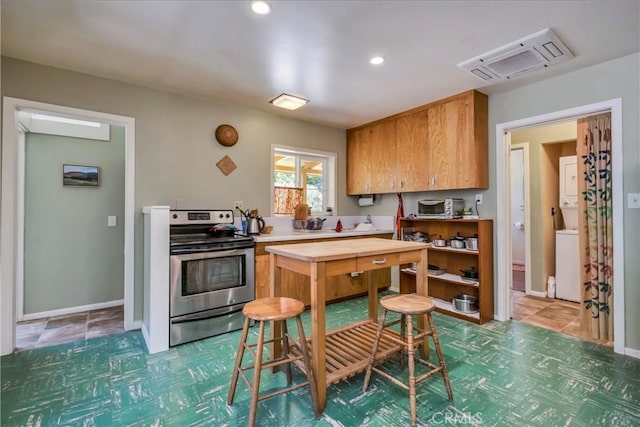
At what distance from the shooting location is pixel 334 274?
1.79 metres

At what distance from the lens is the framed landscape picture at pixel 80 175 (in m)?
3.40

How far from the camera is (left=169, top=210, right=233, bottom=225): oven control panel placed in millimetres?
3045

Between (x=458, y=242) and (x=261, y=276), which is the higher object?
(x=458, y=242)

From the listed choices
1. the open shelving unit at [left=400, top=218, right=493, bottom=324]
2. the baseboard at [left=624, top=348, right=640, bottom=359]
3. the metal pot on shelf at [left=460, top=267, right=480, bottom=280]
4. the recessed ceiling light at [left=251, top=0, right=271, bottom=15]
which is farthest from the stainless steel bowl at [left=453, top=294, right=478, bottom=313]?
the recessed ceiling light at [left=251, top=0, right=271, bottom=15]

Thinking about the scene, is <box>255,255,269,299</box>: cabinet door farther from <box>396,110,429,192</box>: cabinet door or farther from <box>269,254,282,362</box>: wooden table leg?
<box>396,110,429,192</box>: cabinet door

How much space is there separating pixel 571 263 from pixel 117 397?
4.94m

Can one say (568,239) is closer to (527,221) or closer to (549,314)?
(527,221)

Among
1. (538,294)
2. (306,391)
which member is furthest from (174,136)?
(538,294)

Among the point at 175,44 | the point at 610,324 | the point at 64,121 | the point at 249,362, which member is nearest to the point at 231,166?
the point at 175,44

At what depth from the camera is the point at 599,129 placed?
2.81 m

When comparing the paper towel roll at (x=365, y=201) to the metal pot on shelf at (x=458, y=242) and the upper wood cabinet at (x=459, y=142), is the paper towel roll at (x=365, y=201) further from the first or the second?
the metal pot on shelf at (x=458, y=242)

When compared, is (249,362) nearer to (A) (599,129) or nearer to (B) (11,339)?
(B) (11,339)

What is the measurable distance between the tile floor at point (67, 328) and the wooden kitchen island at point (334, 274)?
209cm

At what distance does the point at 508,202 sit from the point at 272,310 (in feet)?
9.34
